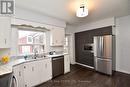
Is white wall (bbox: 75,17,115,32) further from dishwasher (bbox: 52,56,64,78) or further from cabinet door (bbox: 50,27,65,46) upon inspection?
dishwasher (bbox: 52,56,64,78)

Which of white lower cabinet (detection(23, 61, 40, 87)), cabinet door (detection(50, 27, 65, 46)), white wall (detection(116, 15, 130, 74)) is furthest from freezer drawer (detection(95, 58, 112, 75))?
white lower cabinet (detection(23, 61, 40, 87))

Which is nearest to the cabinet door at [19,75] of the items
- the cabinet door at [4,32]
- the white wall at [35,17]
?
the cabinet door at [4,32]

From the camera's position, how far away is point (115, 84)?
9.61ft

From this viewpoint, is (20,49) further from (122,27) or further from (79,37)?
(122,27)

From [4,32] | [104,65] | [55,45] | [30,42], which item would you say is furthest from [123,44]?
[4,32]

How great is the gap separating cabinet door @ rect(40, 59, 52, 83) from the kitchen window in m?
0.77

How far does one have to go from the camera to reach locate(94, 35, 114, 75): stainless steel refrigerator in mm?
3679

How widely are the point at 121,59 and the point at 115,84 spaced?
5.16 ft

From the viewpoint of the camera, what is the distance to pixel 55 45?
13.7 ft

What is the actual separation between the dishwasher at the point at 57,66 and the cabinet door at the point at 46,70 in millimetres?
207

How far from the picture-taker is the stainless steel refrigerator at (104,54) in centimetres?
368

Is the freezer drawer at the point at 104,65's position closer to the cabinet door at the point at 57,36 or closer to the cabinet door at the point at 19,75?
the cabinet door at the point at 57,36

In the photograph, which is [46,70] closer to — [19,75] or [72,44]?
[19,75]

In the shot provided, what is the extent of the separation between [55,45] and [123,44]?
322cm
